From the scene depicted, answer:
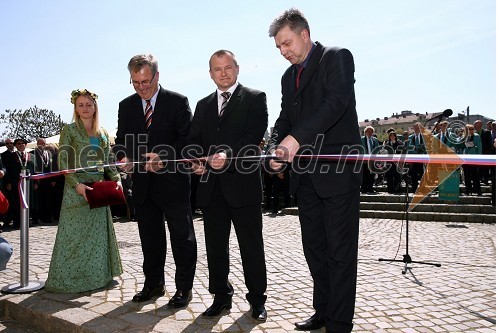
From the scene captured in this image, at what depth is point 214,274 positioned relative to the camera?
393 centimetres

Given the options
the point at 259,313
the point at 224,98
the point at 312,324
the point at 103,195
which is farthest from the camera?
the point at 103,195

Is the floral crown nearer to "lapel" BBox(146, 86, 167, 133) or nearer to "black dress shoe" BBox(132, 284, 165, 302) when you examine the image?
"lapel" BBox(146, 86, 167, 133)

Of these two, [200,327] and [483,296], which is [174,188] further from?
[483,296]

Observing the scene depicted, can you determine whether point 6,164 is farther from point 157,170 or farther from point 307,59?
point 307,59

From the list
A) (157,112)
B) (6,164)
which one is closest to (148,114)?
(157,112)

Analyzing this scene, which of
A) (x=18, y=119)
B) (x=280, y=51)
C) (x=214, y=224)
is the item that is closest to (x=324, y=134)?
(x=280, y=51)

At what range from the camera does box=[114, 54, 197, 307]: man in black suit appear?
417cm

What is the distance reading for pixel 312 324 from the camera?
354cm

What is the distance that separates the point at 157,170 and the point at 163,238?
0.72 meters

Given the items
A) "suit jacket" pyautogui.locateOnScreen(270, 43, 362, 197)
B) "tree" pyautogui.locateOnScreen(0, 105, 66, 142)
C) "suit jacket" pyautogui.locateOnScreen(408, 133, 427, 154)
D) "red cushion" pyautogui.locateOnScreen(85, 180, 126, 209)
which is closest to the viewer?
"suit jacket" pyautogui.locateOnScreen(270, 43, 362, 197)

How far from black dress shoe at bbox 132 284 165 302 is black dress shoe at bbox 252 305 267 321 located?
42.8 inches

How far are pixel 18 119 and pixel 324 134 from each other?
5333cm

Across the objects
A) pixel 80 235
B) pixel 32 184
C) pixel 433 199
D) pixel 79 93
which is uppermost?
pixel 79 93

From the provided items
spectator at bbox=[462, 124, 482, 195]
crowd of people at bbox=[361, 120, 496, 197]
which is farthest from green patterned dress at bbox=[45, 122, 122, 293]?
spectator at bbox=[462, 124, 482, 195]
